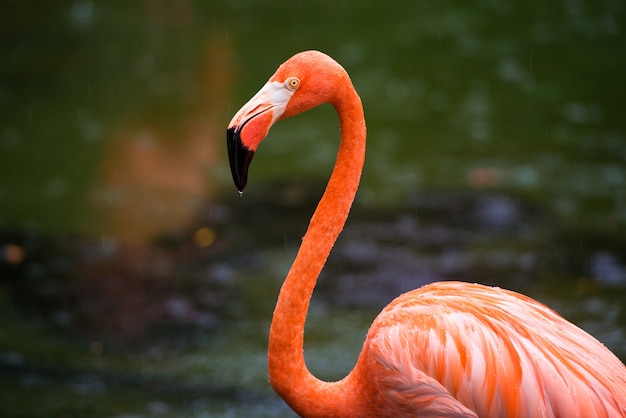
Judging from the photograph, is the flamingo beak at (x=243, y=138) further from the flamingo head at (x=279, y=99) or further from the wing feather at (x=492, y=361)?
→ the wing feather at (x=492, y=361)

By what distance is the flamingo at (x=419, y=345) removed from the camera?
2.83 metres

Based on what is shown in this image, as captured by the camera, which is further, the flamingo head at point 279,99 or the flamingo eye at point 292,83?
the flamingo eye at point 292,83

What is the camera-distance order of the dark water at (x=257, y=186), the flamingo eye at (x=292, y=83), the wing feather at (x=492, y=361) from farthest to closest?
the dark water at (x=257, y=186), the flamingo eye at (x=292, y=83), the wing feather at (x=492, y=361)

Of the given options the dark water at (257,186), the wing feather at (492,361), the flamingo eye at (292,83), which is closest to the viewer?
the wing feather at (492,361)

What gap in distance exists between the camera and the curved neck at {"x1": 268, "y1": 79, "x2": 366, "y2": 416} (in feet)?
10.1

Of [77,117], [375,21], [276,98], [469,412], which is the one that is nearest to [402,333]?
[469,412]

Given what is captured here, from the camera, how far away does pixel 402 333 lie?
3002mm

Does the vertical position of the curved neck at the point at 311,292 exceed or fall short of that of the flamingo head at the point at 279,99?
it falls short

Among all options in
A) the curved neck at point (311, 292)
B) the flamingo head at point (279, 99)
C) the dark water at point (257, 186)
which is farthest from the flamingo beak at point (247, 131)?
the dark water at point (257, 186)

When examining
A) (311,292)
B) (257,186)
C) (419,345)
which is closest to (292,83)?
(311,292)

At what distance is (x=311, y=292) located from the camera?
124 inches

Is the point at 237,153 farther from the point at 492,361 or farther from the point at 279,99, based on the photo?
the point at 492,361

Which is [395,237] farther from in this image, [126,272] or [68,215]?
[68,215]

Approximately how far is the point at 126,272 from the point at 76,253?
0.47 metres
